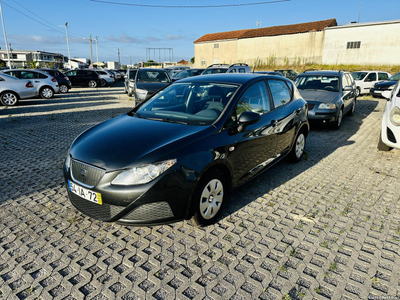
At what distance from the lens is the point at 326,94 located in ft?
28.4

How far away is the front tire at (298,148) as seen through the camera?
213 inches

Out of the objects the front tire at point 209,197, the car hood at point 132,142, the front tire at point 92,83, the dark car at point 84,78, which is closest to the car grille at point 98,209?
the car hood at point 132,142

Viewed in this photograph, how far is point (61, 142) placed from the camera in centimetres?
716

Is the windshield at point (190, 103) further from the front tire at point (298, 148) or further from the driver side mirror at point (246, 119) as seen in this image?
the front tire at point (298, 148)

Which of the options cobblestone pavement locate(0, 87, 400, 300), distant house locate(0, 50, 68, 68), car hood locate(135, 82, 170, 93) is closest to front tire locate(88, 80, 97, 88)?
car hood locate(135, 82, 170, 93)

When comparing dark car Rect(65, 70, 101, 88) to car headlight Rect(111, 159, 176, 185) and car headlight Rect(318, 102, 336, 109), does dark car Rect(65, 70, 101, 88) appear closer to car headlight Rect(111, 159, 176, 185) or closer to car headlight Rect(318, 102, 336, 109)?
car headlight Rect(318, 102, 336, 109)

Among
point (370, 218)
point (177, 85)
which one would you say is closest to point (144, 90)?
point (177, 85)

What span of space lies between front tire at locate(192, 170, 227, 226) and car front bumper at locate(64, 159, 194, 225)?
0.17 meters

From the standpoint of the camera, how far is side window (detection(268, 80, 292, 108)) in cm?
460

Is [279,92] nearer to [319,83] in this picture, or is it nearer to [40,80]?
[319,83]

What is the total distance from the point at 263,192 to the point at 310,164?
186 cm

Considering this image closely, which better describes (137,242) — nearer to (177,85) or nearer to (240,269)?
(240,269)

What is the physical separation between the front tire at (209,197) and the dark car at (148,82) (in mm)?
8825

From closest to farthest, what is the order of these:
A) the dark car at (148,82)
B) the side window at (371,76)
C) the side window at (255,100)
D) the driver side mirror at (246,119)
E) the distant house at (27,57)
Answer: the driver side mirror at (246,119) → the side window at (255,100) → the dark car at (148,82) → the side window at (371,76) → the distant house at (27,57)
